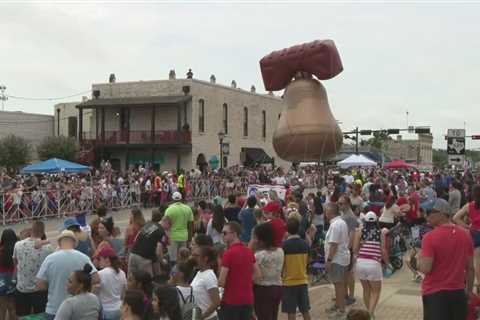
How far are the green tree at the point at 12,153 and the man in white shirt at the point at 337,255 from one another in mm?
33839

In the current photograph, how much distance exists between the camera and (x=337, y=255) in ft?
28.6

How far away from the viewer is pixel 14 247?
294 inches

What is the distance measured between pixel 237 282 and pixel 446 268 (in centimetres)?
207

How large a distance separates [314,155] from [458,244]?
10148 mm

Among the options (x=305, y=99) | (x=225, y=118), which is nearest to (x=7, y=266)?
(x=305, y=99)

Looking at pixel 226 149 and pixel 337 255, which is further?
pixel 226 149

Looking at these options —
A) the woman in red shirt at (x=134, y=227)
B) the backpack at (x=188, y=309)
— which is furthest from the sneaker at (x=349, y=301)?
the backpack at (x=188, y=309)

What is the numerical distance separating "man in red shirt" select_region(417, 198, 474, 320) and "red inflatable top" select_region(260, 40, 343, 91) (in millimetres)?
10089

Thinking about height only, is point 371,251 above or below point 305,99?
below

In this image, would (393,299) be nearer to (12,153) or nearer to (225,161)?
(12,153)

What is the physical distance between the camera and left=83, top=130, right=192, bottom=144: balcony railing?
41531 millimetres

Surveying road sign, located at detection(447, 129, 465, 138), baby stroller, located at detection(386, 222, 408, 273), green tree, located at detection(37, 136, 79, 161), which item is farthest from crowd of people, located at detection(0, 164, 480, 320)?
green tree, located at detection(37, 136, 79, 161)

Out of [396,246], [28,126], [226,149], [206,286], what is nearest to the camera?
[206,286]

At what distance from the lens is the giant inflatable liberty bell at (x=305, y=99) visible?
1547cm
